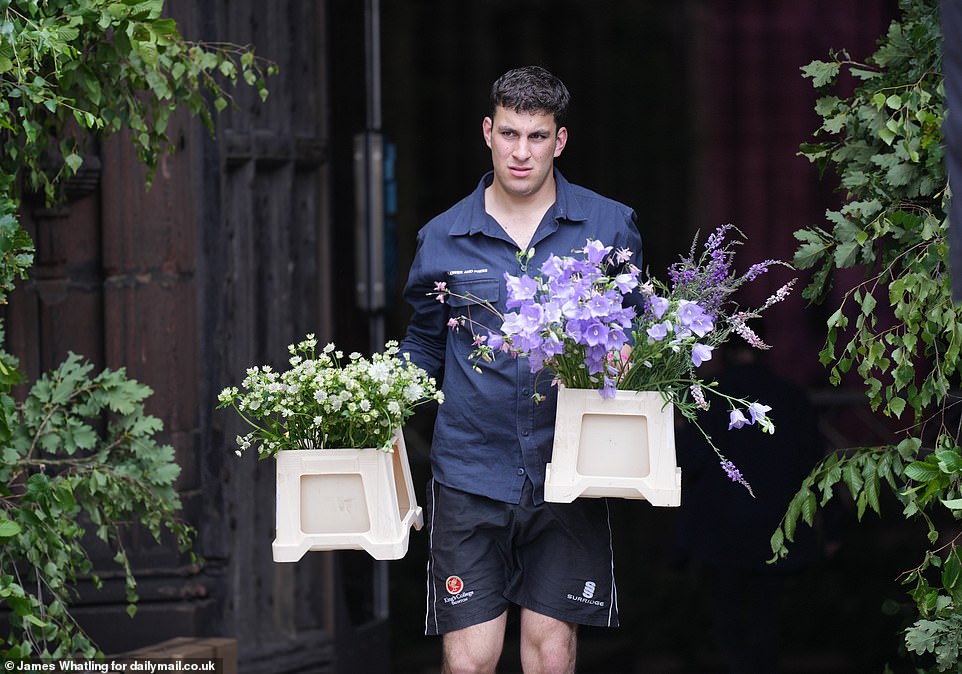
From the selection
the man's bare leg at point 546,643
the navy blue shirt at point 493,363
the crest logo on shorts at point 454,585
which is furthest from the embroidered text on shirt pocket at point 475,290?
the man's bare leg at point 546,643

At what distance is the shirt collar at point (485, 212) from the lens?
412 centimetres

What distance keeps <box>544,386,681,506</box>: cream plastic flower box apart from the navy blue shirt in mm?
199

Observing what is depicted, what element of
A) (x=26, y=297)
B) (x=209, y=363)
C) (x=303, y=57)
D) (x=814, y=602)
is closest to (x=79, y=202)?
(x=26, y=297)

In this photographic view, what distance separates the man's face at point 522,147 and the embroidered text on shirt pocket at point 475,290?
251mm

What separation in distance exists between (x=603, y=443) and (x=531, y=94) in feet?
3.02

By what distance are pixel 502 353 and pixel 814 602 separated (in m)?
4.93

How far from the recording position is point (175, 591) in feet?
17.6

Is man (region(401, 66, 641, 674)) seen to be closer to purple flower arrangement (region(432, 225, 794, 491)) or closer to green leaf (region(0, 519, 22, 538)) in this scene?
purple flower arrangement (region(432, 225, 794, 491))

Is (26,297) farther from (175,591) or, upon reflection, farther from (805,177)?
(805,177)

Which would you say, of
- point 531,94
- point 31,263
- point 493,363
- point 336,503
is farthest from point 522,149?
point 31,263

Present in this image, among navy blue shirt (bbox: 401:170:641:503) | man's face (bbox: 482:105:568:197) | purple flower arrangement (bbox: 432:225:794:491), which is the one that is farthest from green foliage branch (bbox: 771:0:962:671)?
man's face (bbox: 482:105:568:197)

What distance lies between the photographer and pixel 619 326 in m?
3.69

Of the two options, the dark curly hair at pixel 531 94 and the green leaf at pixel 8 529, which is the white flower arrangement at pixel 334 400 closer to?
→ the green leaf at pixel 8 529

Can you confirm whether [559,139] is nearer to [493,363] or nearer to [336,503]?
[493,363]
